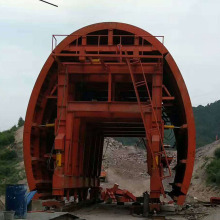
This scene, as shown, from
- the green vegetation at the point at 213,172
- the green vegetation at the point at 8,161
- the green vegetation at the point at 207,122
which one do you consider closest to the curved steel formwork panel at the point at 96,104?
the green vegetation at the point at 213,172

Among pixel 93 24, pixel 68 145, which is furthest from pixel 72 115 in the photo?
pixel 93 24

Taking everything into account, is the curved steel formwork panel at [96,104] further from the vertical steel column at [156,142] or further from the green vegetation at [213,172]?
the green vegetation at [213,172]

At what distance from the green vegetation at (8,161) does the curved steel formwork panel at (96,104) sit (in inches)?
616

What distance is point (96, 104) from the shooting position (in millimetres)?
16750

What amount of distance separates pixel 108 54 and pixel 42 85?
115 inches

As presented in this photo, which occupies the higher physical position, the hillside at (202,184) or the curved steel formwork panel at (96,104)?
the curved steel formwork panel at (96,104)

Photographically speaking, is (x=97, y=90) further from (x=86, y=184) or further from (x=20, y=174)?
(x=20, y=174)

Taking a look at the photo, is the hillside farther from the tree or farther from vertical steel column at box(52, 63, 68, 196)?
the tree

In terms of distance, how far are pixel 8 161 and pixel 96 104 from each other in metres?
29.6

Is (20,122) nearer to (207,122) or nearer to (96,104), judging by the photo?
(207,122)

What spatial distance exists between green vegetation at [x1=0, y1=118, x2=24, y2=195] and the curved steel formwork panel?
1564cm

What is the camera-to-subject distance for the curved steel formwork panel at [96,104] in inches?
653

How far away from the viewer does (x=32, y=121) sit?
18000 mm

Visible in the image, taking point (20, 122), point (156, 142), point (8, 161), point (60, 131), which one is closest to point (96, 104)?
point (60, 131)
